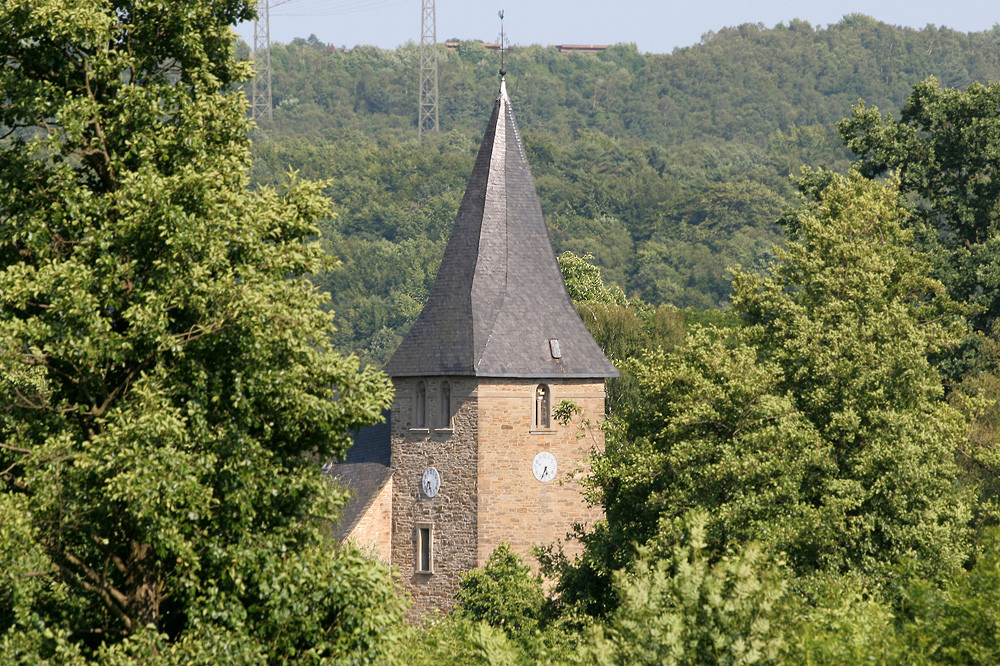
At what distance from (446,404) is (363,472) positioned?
12.7 ft

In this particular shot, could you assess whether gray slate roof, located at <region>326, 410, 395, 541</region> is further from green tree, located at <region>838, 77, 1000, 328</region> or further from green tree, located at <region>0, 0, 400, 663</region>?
green tree, located at <region>0, 0, 400, 663</region>

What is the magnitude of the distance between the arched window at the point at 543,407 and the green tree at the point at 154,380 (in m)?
21.3

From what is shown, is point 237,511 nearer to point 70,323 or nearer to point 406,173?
point 70,323

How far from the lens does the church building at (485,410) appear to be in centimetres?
3834

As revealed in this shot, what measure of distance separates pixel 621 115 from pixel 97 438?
17146 cm

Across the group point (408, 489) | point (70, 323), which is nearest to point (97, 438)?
point (70, 323)

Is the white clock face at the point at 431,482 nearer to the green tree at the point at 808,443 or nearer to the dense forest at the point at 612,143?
the green tree at the point at 808,443

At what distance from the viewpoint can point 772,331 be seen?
3186 cm

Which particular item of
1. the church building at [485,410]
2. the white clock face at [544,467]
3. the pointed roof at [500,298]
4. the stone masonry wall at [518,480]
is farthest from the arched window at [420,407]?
the white clock face at [544,467]

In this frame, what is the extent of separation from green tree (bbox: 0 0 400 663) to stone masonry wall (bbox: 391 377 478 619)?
20717 millimetres

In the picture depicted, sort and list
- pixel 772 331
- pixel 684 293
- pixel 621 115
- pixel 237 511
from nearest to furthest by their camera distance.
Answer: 1. pixel 237 511
2. pixel 772 331
3. pixel 684 293
4. pixel 621 115

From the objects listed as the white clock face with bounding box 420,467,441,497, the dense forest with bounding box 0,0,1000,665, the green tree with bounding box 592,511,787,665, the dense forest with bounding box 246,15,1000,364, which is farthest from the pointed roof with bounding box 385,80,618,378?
the dense forest with bounding box 246,15,1000,364

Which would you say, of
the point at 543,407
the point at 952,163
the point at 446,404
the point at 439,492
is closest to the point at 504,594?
the point at 439,492

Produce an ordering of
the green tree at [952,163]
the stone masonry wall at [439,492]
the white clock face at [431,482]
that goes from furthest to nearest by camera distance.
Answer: the green tree at [952,163]
the white clock face at [431,482]
the stone masonry wall at [439,492]
